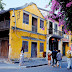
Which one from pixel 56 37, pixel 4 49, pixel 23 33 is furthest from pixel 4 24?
pixel 56 37

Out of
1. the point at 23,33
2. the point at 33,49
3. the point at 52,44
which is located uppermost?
the point at 23,33

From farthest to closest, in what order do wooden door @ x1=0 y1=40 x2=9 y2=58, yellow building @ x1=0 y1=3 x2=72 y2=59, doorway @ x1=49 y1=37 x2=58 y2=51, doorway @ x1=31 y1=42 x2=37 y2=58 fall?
1. doorway @ x1=49 y1=37 x2=58 y2=51
2. doorway @ x1=31 y1=42 x2=37 y2=58
3. wooden door @ x1=0 y1=40 x2=9 y2=58
4. yellow building @ x1=0 y1=3 x2=72 y2=59

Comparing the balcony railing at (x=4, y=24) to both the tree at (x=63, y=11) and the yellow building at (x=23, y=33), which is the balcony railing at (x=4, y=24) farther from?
the tree at (x=63, y=11)

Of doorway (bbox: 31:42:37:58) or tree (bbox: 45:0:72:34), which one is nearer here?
tree (bbox: 45:0:72:34)

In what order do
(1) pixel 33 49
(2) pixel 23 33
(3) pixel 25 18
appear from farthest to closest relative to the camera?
1. (1) pixel 33 49
2. (3) pixel 25 18
3. (2) pixel 23 33

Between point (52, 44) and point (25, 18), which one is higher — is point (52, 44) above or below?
below

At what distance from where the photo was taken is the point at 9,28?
56.6 feet

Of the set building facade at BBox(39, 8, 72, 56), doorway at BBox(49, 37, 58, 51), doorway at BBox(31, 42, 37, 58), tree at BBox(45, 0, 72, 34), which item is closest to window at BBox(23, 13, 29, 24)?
building facade at BBox(39, 8, 72, 56)

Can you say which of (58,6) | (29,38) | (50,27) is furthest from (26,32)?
(58,6)

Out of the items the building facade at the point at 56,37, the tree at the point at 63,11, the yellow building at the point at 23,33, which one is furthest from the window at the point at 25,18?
the tree at the point at 63,11

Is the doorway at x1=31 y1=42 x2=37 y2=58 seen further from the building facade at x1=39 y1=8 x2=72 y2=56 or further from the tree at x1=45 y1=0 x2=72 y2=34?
the tree at x1=45 y1=0 x2=72 y2=34

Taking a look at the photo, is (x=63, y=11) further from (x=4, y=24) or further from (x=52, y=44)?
(x=52, y=44)

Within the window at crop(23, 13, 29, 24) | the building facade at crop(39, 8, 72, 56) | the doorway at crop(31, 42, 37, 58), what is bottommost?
the doorway at crop(31, 42, 37, 58)

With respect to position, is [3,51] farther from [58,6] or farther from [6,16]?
[58,6]
